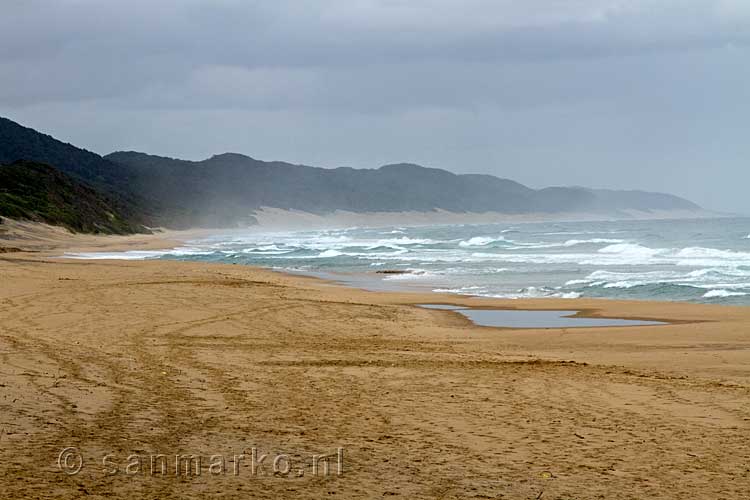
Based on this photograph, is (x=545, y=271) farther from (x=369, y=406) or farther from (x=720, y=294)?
(x=369, y=406)

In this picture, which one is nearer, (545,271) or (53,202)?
(545,271)

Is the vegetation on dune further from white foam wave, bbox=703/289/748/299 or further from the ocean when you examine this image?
white foam wave, bbox=703/289/748/299

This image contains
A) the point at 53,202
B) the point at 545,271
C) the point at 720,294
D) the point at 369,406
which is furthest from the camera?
the point at 53,202

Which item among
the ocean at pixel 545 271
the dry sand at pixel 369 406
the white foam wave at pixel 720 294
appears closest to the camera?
the dry sand at pixel 369 406

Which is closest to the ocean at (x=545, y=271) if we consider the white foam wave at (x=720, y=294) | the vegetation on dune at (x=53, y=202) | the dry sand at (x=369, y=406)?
the white foam wave at (x=720, y=294)

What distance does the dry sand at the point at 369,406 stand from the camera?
6.47m

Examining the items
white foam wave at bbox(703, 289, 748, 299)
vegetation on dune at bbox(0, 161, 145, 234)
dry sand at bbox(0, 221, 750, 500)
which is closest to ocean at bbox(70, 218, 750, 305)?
white foam wave at bbox(703, 289, 748, 299)

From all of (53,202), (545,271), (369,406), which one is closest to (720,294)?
(545,271)

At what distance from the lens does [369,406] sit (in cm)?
919

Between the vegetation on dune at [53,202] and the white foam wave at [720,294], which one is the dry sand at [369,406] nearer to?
the white foam wave at [720,294]

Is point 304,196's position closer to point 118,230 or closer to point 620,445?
point 118,230

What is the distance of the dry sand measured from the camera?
255 inches

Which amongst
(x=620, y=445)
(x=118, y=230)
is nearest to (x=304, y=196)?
(x=118, y=230)

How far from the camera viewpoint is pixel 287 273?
36.5m
